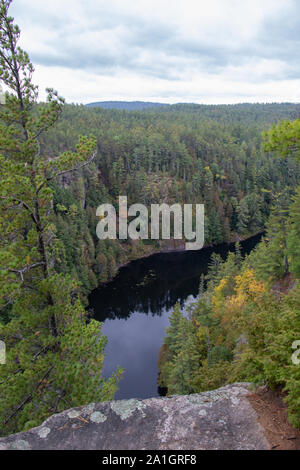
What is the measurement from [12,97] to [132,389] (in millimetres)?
31055

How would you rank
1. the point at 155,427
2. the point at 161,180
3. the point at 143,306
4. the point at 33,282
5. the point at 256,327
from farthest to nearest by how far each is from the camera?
the point at 161,180
the point at 143,306
the point at 33,282
the point at 256,327
the point at 155,427

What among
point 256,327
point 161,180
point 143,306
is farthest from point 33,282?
point 161,180

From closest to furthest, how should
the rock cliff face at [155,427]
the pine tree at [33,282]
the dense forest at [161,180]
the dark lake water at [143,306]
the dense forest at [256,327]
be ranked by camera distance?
the rock cliff face at [155,427], the dense forest at [256,327], the pine tree at [33,282], the dark lake water at [143,306], the dense forest at [161,180]

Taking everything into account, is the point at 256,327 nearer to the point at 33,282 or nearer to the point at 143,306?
the point at 33,282

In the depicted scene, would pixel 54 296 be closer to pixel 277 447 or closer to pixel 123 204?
pixel 277 447

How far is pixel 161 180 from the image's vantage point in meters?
88.8

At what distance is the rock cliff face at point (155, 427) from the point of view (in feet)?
16.0

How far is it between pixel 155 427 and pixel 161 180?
8592 cm

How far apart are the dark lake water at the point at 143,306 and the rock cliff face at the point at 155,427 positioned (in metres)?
27.5

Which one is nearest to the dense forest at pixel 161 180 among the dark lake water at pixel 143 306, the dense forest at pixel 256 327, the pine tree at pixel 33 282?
the dark lake water at pixel 143 306

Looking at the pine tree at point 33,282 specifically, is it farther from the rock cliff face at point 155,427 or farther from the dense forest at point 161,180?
the dense forest at point 161,180

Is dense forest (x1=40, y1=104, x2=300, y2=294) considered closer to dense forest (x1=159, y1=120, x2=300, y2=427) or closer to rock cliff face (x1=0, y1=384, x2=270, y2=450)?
dense forest (x1=159, y1=120, x2=300, y2=427)

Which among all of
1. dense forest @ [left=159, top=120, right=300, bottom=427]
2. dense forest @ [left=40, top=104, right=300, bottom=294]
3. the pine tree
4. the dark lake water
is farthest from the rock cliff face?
dense forest @ [left=40, top=104, right=300, bottom=294]
